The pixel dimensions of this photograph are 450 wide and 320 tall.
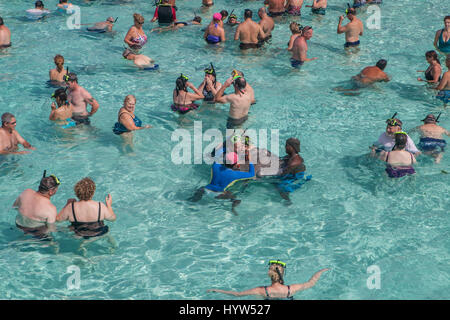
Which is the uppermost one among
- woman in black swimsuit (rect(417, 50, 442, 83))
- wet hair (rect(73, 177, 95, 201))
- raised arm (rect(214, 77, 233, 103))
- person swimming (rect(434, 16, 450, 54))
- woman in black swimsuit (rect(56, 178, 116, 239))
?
person swimming (rect(434, 16, 450, 54))

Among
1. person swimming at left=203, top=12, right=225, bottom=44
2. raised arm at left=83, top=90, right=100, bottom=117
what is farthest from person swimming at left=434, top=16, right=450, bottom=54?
raised arm at left=83, top=90, right=100, bottom=117

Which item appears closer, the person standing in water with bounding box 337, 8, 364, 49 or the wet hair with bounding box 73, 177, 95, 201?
the wet hair with bounding box 73, 177, 95, 201

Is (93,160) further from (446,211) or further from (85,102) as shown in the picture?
(446,211)

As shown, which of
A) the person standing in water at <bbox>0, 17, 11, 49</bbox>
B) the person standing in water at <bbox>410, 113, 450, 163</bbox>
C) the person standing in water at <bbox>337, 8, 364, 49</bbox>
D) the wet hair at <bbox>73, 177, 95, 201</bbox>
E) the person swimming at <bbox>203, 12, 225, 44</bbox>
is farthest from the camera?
the person swimming at <bbox>203, 12, 225, 44</bbox>

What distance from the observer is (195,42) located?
18875 millimetres

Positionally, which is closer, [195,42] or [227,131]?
[227,131]

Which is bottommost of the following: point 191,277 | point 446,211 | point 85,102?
point 191,277

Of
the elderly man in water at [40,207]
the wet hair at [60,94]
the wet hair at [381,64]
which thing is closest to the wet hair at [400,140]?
the wet hair at [381,64]

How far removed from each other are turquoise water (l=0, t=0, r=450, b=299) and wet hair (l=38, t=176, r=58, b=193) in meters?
0.80

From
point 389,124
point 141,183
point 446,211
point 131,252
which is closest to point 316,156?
point 389,124

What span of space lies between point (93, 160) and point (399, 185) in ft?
22.5

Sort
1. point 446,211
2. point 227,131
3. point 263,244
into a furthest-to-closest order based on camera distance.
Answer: point 227,131 → point 446,211 → point 263,244

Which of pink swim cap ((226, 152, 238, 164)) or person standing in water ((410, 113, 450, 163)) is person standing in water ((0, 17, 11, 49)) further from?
person standing in water ((410, 113, 450, 163))

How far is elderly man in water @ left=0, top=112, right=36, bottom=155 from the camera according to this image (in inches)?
457
